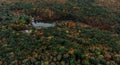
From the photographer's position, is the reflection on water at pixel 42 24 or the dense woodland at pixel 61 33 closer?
the dense woodland at pixel 61 33

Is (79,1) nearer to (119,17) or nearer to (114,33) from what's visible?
(119,17)

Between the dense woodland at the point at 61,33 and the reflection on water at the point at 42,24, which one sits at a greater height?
the dense woodland at the point at 61,33

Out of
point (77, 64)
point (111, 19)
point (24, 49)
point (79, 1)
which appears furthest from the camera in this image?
point (79, 1)

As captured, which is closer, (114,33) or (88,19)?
(114,33)

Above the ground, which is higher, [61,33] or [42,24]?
[61,33]

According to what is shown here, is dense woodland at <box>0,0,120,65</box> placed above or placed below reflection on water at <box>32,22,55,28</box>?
above

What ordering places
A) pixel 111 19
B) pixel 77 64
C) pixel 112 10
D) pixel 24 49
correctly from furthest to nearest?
pixel 112 10, pixel 111 19, pixel 24 49, pixel 77 64

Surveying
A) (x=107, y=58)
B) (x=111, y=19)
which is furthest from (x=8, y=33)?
(x=111, y=19)

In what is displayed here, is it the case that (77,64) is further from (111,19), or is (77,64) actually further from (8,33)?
(111,19)

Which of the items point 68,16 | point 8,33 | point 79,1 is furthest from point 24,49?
point 79,1

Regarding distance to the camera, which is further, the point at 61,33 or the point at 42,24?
the point at 42,24

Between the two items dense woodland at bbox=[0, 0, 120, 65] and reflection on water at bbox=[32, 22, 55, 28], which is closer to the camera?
dense woodland at bbox=[0, 0, 120, 65]
